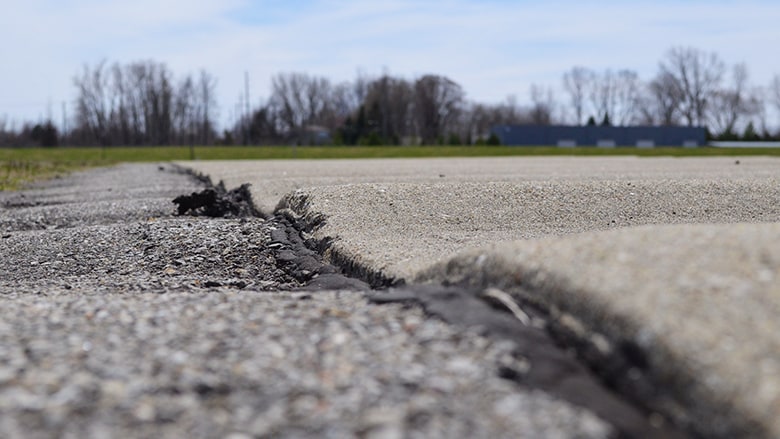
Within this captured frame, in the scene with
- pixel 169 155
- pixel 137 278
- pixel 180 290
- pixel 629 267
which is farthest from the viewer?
pixel 169 155

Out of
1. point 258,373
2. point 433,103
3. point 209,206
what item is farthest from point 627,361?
point 433,103

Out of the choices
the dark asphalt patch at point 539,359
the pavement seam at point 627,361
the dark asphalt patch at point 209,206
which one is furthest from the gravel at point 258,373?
the dark asphalt patch at point 209,206

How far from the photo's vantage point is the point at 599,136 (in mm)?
84062

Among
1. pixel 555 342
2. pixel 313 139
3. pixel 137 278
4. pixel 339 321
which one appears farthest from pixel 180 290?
pixel 313 139

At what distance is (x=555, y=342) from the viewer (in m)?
4.12

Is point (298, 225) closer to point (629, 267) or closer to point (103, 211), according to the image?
point (103, 211)

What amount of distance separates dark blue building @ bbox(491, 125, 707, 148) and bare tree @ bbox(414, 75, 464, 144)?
17.2 m

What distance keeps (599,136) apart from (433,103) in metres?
24.4

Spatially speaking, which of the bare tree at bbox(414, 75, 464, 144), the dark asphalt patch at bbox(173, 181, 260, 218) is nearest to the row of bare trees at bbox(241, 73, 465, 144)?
the bare tree at bbox(414, 75, 464, 144)

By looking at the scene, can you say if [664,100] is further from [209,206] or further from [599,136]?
[209,206]

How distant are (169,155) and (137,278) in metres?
49.2

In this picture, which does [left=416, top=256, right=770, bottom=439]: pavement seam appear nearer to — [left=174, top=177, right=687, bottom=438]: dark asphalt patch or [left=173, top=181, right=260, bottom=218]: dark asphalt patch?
[left=174, top=177, right=687, bottom=438]: dark asphalt patch

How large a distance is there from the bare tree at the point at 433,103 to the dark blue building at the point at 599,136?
17.2 metres

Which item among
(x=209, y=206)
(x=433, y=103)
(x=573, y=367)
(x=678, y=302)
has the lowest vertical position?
(x=573, y=367)
